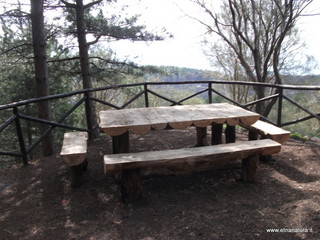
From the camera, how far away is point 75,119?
14055 mm

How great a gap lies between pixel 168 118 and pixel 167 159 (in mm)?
754

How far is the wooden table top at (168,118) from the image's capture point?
3.04m

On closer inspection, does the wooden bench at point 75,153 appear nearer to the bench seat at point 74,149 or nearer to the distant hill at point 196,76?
the bench seat at point 74,149

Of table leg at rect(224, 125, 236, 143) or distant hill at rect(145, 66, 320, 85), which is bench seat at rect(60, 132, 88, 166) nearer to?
table leg at rect(224, 125, 236, 143)

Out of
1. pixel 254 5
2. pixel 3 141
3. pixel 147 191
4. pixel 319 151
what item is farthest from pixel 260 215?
pixel 3 141

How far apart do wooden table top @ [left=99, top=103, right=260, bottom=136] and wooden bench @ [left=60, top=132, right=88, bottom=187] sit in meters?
0.38

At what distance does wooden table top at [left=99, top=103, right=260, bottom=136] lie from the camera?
3.04m

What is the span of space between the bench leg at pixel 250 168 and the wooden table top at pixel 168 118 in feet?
1.66

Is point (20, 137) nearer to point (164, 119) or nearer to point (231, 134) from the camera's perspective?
point (164, 119)

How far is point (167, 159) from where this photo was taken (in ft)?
8.77

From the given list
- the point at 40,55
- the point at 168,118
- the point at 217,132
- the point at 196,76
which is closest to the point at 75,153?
the point at 168,118

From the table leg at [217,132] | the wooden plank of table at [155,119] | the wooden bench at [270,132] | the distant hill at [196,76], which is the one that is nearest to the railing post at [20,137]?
the wooden plank of table at [155,119]

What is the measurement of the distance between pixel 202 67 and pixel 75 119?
8126 mm

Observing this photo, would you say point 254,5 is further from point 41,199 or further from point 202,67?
point 41,199
